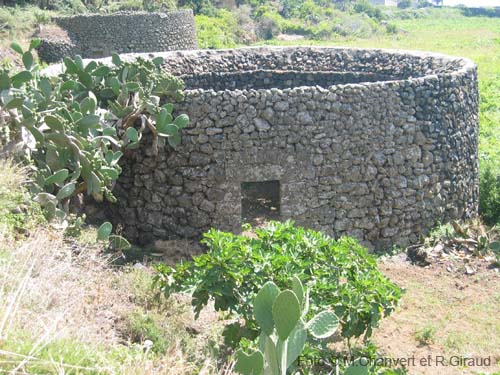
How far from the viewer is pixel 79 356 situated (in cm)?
403

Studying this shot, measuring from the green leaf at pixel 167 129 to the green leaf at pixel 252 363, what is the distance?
6006 mm

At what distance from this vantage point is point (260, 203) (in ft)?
40.8

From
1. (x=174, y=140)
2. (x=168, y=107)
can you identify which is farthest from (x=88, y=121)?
(x=174, y=140)

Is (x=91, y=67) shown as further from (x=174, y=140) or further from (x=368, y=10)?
(x=368, y=10)

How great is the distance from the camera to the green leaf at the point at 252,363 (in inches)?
170

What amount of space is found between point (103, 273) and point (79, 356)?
274 centimetres

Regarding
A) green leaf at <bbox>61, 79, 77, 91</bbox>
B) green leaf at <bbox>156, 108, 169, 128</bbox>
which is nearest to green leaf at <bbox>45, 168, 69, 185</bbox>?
green leaf at <bbox>61, 79, 77, 91</bbox>

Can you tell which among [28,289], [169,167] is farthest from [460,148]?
[28,289]

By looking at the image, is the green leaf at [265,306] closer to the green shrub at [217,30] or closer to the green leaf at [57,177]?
the green leaf at [57,177]

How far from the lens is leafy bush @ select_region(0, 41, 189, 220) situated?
771 cm

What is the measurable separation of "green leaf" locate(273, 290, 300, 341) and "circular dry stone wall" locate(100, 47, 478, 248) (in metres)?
6.49

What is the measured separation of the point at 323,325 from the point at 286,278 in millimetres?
1470

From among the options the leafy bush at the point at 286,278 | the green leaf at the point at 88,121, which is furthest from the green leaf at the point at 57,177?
the leafy bush at the point at 286,278

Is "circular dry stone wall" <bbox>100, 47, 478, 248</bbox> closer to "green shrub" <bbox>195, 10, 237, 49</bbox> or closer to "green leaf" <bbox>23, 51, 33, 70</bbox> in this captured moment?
"green leaf" <bbox>23, 51, 33, 70</bbox>
